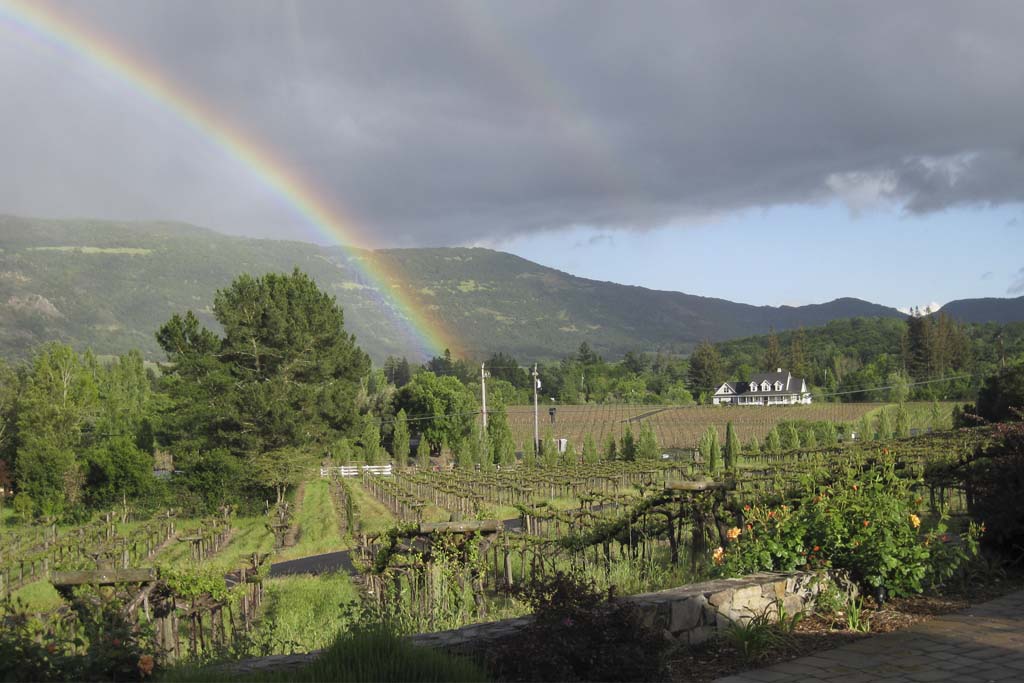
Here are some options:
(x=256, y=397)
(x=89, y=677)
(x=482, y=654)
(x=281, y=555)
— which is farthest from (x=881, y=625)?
(x=256, y=397)

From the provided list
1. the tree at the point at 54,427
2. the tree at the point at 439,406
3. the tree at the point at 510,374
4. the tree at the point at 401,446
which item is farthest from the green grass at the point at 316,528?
the tree at the point at 510,374

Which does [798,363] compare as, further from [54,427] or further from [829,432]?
[54,427]

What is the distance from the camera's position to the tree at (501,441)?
55.1 meters

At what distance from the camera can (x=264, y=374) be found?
144 ft

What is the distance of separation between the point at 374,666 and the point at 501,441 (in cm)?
5118

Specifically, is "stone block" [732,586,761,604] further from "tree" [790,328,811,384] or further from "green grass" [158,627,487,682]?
"tree" [790,328,811,384]

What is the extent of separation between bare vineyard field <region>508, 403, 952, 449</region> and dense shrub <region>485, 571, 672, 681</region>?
177 feet

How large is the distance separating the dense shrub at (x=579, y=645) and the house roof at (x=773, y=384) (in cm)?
11447

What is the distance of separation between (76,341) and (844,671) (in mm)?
216087

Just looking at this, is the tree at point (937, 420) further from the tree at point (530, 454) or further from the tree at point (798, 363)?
the tree at point (798, 363)

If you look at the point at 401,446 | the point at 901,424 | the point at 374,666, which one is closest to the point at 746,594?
the point at 374,666

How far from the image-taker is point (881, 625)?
6.14m

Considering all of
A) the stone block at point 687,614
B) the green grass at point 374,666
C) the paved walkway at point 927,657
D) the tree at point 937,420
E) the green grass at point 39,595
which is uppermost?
the green grass at point 374,666

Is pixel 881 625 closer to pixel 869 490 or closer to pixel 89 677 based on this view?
pixel 869 490
